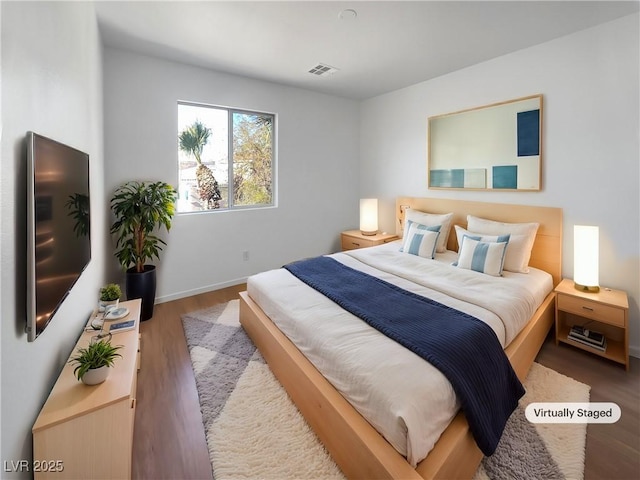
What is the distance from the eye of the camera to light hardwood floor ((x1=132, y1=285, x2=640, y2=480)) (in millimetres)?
1546

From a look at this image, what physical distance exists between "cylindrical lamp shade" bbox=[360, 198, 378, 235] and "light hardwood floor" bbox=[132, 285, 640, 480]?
8.20 feet

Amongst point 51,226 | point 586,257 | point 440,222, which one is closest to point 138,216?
point 51,226

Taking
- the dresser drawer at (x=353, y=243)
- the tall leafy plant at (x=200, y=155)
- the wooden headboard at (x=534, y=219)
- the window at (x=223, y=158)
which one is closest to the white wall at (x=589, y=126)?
the wooden headboard at (x=534, y=219)

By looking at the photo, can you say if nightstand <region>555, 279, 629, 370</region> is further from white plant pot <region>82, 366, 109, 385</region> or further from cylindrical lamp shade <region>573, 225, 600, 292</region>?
white plant pot <region>82, 366, 109, 385</region>

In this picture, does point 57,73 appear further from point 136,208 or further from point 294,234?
point 294,234

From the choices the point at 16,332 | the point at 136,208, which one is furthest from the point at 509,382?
the point at 136,208

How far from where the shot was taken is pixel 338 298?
2.20 m

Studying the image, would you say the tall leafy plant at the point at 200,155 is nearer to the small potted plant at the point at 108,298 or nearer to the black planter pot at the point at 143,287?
the black planter pot at the point at 143,287

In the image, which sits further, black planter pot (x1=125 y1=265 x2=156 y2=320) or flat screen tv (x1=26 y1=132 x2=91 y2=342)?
black planter pot (x1=125 y1=265 x2=156 y2=320)

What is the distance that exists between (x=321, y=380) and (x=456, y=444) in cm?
69

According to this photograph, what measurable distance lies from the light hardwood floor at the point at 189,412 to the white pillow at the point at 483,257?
770mm

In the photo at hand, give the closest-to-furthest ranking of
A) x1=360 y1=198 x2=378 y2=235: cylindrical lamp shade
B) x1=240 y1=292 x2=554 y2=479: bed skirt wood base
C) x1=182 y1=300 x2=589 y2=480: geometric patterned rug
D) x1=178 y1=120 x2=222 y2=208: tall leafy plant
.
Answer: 1. x1=240 y1=292 x2=554 y2=479: bed skirt wood base
2. x1=182 y1=300 x2=589 y2=480: geometric patterned rug
3. x1=178 y1=120 x2=222 y2=208: tall leafy plant
4. x1=360 y1=198 x2=378 y2=235: cylindrical lamp shade

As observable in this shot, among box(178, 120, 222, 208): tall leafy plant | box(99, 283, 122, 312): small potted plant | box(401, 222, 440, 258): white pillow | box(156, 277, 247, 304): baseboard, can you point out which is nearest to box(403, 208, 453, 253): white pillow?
box(401, 222, 440, 258): white pillow

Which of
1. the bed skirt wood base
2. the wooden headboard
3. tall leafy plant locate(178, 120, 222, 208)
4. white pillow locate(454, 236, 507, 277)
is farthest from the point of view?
tall leafy plant locate(178, 120, 222, 208)
